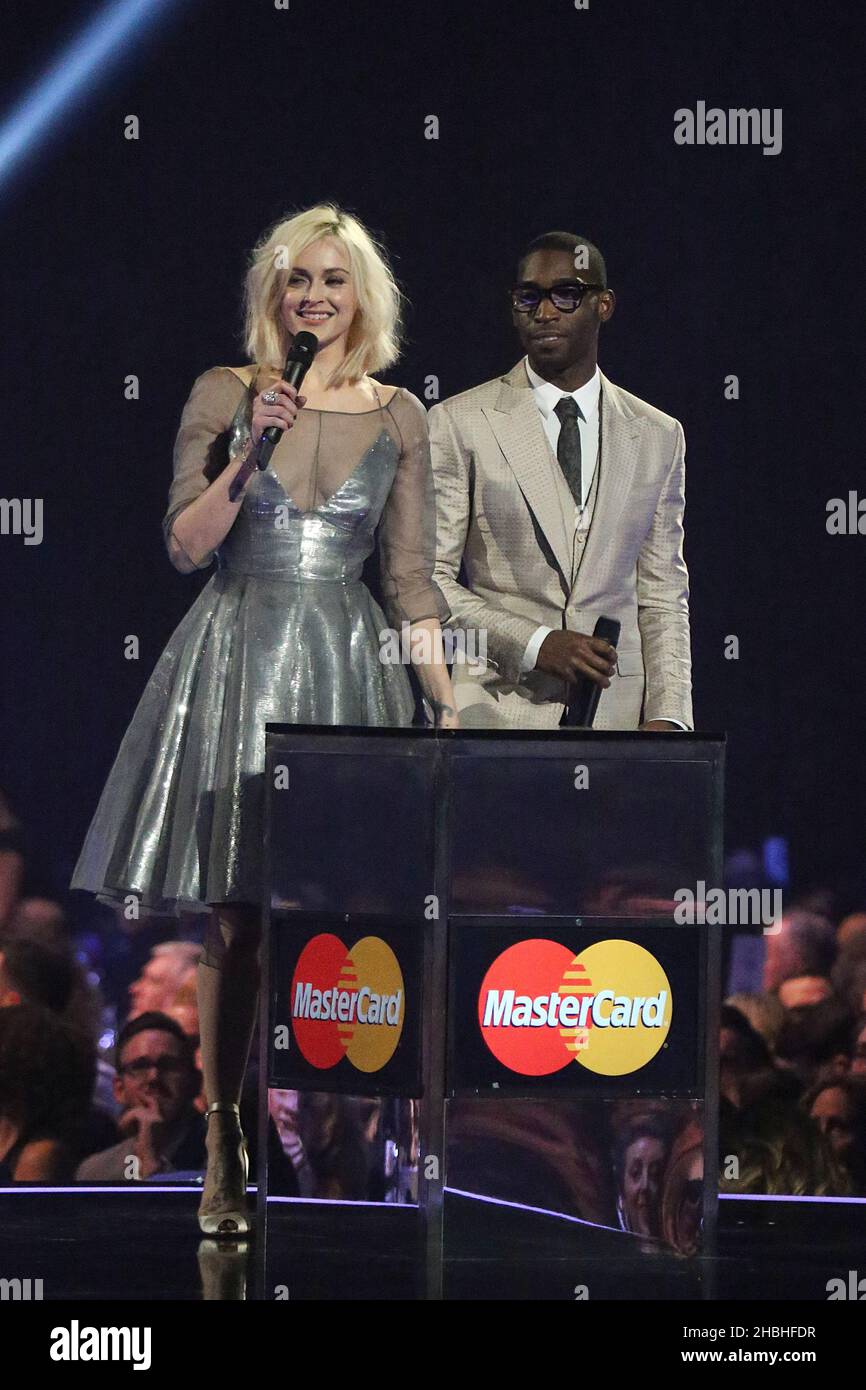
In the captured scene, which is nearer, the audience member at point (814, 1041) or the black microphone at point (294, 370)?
the black microphone at point (294, 370)

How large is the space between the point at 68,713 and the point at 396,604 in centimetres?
103

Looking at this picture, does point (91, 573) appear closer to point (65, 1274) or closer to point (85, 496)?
point (85, 496)

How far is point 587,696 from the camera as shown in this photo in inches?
160

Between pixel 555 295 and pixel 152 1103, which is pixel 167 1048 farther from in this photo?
Result: pixel 555 295

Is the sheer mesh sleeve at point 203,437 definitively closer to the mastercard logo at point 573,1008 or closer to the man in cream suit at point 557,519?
the man in cream suit at point 557,519

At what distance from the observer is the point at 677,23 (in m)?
4.86

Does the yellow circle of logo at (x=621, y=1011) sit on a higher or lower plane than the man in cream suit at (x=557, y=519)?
lower

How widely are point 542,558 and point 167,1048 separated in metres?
1.42

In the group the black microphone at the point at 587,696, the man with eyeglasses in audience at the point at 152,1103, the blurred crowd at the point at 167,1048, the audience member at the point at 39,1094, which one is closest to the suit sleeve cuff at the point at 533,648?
the black microphone at the point at 587,696

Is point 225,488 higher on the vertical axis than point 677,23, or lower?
lower

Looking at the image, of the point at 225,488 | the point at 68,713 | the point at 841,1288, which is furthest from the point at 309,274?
the point at 841,1288

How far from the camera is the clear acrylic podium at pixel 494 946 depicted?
3.52 meters

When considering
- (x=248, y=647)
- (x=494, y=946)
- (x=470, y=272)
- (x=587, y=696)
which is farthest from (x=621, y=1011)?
(x=470, y=272)

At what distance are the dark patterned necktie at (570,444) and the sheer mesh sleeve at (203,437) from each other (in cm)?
74
